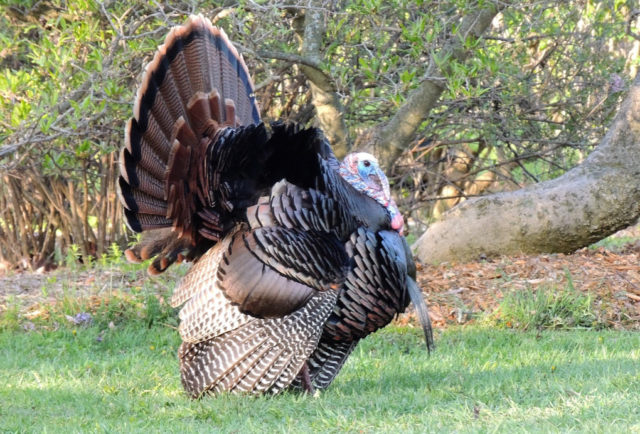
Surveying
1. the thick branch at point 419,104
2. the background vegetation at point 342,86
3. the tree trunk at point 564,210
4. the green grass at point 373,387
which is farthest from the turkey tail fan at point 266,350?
the tree trunk at point 564,210

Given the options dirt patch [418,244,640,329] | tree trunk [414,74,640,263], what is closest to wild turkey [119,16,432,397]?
dirt patch [418,244,640,329]

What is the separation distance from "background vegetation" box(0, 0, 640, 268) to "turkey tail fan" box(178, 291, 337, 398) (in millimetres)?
1850

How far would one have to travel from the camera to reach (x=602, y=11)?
8.41m

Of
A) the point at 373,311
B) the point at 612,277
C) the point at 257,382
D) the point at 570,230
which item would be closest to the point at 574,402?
the point at 373,311

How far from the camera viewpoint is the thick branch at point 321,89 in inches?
292

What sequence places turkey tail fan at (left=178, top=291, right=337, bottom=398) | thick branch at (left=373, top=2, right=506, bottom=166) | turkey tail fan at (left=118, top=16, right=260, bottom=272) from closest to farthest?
turkey tail fan at (left=178, top=291, right=337, bottom=398), turkey tail fan at (left=118, top=16, right=260, bottom=272), thick branch at (left=373, top=2, right=506, bottom=166)

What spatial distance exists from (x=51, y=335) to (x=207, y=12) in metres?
2.90

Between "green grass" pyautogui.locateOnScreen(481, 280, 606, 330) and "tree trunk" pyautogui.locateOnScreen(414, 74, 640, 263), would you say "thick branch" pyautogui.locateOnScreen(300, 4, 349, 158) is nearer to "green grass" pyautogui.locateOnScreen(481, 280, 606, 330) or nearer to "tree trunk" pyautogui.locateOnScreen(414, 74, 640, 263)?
"tree trunk" pyautogui.locateOnScreen(414, 74, 640, 263)

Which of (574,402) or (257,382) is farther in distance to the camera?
(257,382)

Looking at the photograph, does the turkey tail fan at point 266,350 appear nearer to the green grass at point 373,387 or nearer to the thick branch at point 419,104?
the green grass at point 373,387

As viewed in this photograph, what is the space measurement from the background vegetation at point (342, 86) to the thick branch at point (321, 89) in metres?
0.07

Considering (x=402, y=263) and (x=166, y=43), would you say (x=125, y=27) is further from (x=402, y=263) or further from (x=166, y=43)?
(x=402, y=263)

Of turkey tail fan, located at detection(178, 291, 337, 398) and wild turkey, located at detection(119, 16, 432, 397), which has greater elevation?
wild turkey, located at detection(119, 16, 432, 397)

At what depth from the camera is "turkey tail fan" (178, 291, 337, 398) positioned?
4836mm
